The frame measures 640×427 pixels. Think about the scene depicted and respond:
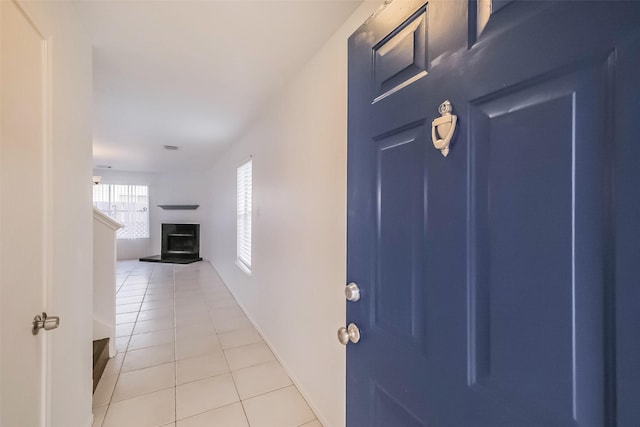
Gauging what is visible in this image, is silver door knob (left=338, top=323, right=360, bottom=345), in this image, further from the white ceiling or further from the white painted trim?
the white painted trim

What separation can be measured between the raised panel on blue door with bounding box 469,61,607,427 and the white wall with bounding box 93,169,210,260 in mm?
7790

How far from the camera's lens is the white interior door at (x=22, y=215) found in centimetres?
85

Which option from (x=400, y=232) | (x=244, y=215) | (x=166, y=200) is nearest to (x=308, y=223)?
(x=400, y=232)

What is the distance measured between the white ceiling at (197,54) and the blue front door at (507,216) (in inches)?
36.5

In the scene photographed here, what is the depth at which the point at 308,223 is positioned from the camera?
6.29 feet

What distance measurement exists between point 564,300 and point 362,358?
0.64m

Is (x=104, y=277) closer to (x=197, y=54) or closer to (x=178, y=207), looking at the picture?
(x=197, y=54)

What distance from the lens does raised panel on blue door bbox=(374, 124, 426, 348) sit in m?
0.72

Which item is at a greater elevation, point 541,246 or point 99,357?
point 541,246

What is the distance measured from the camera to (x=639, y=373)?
37 cm

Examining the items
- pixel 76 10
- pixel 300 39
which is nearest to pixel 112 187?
pixel 76 10

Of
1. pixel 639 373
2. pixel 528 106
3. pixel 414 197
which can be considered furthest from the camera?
pixel 414 197

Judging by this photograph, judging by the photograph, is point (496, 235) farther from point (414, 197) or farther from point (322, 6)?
point (322, 6)

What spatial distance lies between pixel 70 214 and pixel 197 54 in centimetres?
126
